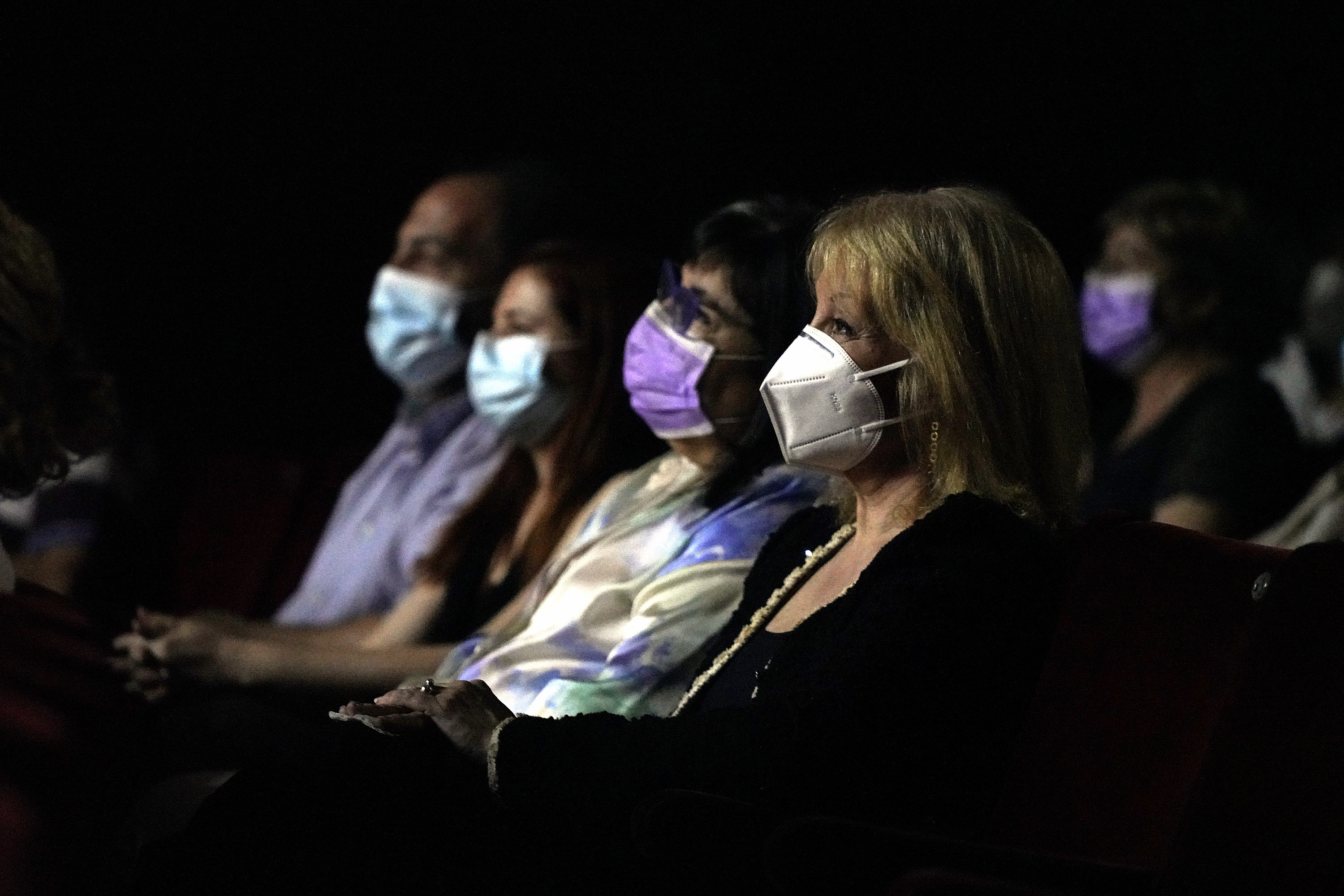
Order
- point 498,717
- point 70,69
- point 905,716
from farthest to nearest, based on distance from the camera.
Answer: point 70,69 → point 498,717 → point 905,716

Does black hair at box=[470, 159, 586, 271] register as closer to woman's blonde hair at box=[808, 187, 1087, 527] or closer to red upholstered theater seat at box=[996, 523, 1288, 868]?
woman's blonde hair at box=[808, 187, 1087, 527]

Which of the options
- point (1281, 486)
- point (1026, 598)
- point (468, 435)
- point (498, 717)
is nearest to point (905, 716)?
point (1026, 598)

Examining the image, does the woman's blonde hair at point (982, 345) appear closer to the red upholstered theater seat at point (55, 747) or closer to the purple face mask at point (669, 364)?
the purple face mask at point (669, 364)

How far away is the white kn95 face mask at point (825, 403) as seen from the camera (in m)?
1.98

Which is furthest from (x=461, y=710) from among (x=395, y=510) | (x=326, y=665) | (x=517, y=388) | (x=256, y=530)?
(x=256, y=530)

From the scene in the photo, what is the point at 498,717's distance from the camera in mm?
1908

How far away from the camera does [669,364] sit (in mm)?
2523

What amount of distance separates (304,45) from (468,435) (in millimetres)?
1431

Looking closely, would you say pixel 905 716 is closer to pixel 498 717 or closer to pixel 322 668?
pixel 498 717

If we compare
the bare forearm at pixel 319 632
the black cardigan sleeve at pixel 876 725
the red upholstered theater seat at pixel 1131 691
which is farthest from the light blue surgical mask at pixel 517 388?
the red upholstered theater seat at pixel 1131 691

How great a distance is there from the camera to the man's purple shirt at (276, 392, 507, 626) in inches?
135

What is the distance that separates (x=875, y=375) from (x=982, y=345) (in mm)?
136

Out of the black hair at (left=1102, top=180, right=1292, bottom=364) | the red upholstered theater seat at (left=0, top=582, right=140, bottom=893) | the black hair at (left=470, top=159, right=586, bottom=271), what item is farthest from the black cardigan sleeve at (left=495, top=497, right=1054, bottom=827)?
the black hair at (left=1102, top=180, right=1292, bottom=364)

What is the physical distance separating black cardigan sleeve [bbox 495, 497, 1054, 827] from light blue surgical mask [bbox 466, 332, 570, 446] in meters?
1.26
